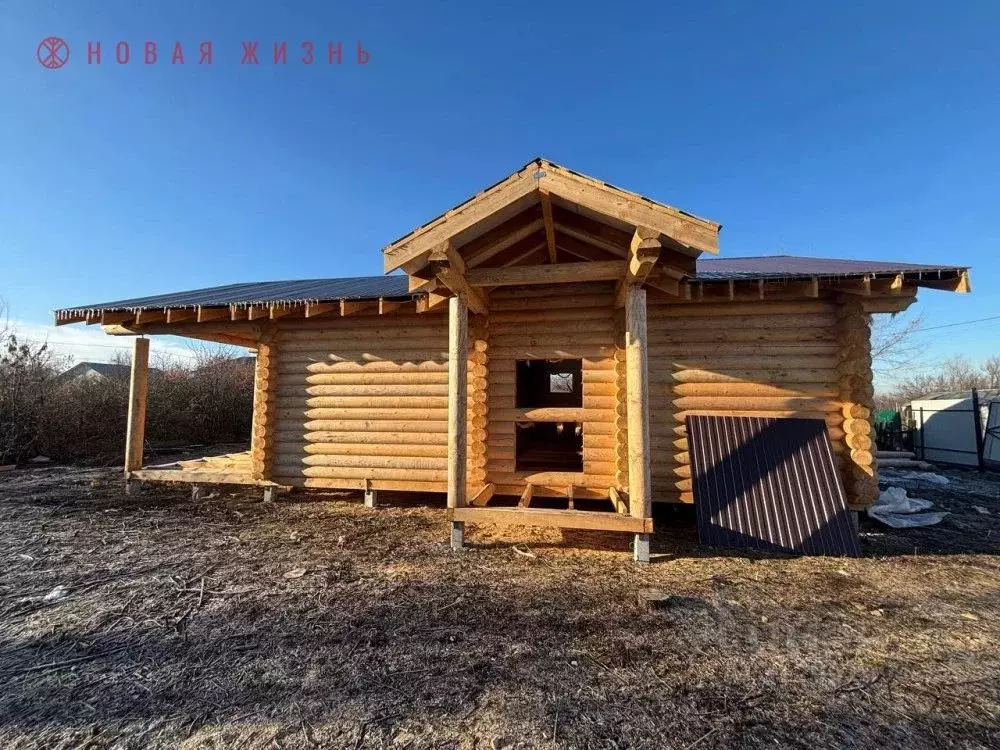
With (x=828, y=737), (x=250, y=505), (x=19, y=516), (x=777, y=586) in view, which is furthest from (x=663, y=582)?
(x=19, y=516)

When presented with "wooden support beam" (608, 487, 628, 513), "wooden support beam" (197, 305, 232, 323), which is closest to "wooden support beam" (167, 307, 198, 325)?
"wooden support beam" (197, 305, 232, 323)

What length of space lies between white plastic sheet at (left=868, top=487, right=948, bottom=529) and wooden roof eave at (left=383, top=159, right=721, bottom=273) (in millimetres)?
5500

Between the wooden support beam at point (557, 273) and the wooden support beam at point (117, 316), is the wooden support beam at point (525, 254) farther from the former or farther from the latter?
the wooden support beam at point (117, 316)

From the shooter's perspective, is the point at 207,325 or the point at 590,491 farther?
the point at 207,325

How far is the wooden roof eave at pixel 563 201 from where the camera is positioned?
463cm

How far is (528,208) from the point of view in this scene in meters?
5.58

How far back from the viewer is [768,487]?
587 cm

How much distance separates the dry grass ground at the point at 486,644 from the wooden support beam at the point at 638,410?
0.82 metres

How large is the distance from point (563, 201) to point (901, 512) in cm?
757

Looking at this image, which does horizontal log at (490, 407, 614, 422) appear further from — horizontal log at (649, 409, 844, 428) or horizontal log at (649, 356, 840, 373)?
horizontal log at (649, 356, 840, 373)

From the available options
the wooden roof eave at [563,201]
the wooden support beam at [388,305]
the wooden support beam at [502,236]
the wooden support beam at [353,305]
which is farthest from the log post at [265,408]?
the wooden support beam at [502,236]

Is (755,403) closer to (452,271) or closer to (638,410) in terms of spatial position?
(638,410)

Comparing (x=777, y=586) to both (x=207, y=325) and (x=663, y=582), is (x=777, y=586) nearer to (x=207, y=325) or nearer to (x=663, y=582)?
(x=663, y=582)

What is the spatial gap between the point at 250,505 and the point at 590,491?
615 centimetres
